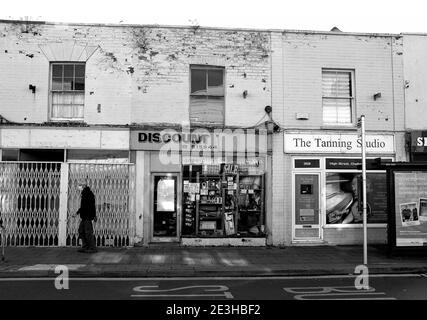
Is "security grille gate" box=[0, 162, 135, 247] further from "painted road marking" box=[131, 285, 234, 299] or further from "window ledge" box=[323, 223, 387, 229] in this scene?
"window ledge" box=[323, 223, 387, 229]

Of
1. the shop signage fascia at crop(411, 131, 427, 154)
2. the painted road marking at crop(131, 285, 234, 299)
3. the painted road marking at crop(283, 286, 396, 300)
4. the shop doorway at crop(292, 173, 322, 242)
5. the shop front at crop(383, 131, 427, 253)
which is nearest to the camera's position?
the painted road marking at crop(283, 286, 396, 300)

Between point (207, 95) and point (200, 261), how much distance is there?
555 cm

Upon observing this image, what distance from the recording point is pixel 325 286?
29.4ft

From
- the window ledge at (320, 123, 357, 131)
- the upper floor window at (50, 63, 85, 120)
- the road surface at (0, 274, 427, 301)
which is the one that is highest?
the upper floor window at (50, 63, 85, 120)

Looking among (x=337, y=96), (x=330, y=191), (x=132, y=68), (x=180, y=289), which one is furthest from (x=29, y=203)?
(x=337, y=96)

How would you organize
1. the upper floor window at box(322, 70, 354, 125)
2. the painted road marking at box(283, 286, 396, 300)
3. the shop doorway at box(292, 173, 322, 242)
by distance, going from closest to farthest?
the painted road marking at box(283, 286, 396, 300)
the shop doorway at box(292, 173, 322, 242)
the upper floor window at box(322, 70, 354, 125)

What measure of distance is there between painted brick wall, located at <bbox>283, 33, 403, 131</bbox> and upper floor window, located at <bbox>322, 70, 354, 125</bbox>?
0.26 metres

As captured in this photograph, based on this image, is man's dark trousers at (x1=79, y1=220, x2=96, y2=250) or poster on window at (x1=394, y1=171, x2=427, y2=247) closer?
poster on window at (x1=394, y1=171, x2=427, y2=247)

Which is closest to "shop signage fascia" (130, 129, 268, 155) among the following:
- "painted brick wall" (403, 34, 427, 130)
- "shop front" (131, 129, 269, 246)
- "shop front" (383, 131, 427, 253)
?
"shop front" (131, 129, 269, 246)

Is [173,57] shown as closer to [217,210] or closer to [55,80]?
[55,80]

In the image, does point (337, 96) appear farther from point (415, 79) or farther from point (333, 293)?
point (333, 293)

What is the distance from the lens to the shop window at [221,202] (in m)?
14.0

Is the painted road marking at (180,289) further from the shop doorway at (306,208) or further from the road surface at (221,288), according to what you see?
the shop doorway at (306,208)

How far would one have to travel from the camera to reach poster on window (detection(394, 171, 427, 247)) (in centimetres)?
1218
